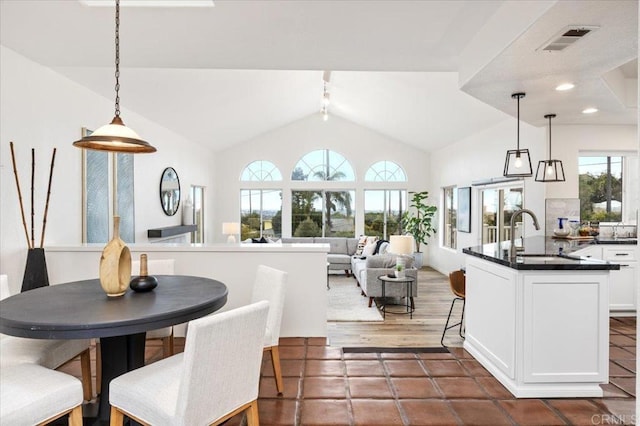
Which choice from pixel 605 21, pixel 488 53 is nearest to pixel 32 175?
pixel 488 53

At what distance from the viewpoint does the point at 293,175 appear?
9.42 meters

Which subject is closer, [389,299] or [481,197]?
[389,299]

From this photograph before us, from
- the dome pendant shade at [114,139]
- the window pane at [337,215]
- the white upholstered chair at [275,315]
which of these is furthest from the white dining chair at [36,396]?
the window pane at [337,215]

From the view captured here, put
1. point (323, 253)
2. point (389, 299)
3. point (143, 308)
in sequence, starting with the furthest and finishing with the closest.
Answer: point (389, 299)
point (323, 253)
point (143, 308)

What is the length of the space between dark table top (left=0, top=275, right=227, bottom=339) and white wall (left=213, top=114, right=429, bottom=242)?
709cm

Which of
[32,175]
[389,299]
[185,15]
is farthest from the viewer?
[389,299]

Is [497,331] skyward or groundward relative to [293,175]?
groundward

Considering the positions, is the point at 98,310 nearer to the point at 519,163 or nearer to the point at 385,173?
the point at 519,163

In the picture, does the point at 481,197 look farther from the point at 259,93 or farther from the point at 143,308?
the point at 143,308

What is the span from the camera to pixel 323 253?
3.66m

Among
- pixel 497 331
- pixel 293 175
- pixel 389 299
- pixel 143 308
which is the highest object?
pixel 293 175

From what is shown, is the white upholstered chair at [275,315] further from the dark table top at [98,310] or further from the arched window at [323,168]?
the arched window at [323,168]

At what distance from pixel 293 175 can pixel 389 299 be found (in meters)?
4.57

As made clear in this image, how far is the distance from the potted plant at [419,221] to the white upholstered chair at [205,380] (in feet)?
23.5
